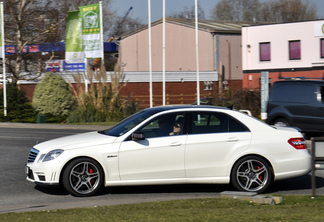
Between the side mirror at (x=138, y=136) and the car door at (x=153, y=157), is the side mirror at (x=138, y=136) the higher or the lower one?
the higher one

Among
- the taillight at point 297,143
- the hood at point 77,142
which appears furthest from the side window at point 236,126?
the hood at point 77,142

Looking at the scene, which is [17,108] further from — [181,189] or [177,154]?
[177,154]

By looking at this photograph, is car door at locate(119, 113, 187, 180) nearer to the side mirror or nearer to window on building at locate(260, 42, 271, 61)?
the side mirror

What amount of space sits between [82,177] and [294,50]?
40.7 meters

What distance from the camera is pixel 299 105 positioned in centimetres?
1892

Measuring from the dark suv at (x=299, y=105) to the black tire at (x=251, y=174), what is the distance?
909 cm

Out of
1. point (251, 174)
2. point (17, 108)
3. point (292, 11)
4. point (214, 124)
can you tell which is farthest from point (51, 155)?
point (292, 11)

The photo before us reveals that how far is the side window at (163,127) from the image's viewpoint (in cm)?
995

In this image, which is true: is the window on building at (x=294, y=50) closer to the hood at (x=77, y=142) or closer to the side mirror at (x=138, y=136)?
the hood at (x=77, y=142)

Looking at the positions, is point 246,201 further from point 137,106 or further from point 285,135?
point 137,106

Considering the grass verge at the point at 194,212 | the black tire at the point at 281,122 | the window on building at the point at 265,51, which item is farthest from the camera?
the window on building at the point at 265,51

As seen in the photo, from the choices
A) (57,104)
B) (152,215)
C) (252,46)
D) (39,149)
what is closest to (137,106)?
(57,104)

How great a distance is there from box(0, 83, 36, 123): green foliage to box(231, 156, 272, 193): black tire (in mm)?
24745

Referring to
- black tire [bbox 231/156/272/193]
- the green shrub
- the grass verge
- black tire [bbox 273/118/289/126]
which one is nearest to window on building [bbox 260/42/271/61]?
the green shrub
